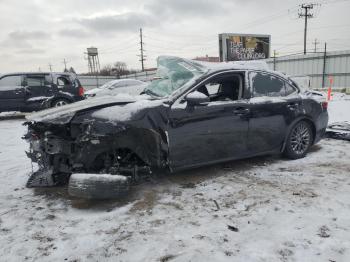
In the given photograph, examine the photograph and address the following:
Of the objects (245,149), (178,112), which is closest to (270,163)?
(245,149)

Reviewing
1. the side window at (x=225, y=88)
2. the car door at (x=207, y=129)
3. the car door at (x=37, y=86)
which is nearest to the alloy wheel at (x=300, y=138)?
the car door at (x=207, y=129)

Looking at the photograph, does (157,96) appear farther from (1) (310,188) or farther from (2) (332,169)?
(2) (332,169)

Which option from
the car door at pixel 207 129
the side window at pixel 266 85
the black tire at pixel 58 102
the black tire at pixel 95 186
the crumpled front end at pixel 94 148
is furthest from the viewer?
the black tire at pixel 58 102

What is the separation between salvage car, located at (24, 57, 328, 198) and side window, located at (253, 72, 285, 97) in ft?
0.05

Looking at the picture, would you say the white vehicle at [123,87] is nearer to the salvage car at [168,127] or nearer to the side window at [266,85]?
the salvage car at [168,127]

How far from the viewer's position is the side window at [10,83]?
449 inches

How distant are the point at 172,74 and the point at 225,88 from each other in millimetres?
843

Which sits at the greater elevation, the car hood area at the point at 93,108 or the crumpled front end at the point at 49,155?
the car hood area at the point at 93,108

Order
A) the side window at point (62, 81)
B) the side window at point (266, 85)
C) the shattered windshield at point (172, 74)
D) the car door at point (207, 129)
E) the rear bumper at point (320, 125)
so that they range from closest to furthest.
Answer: the car door at point (207, 129)
the shattered windshield at point (172, 74)
the side window at point (266, 85)
the rear bumper at point (320, 125)
the side window at point (62, 81)

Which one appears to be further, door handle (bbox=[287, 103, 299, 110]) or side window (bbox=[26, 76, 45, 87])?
side window (bbox=[26, 76, 45, 87])

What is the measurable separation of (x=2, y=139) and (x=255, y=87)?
19.7 feet

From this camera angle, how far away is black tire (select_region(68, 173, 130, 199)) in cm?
358

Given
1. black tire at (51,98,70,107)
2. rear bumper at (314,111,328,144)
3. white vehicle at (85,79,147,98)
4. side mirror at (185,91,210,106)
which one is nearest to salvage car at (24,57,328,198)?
side mirror at (185,91,210,106)

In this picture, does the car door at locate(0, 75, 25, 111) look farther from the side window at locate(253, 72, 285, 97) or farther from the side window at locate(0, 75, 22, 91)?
the side window at locate(253, 72, 285, 97)
